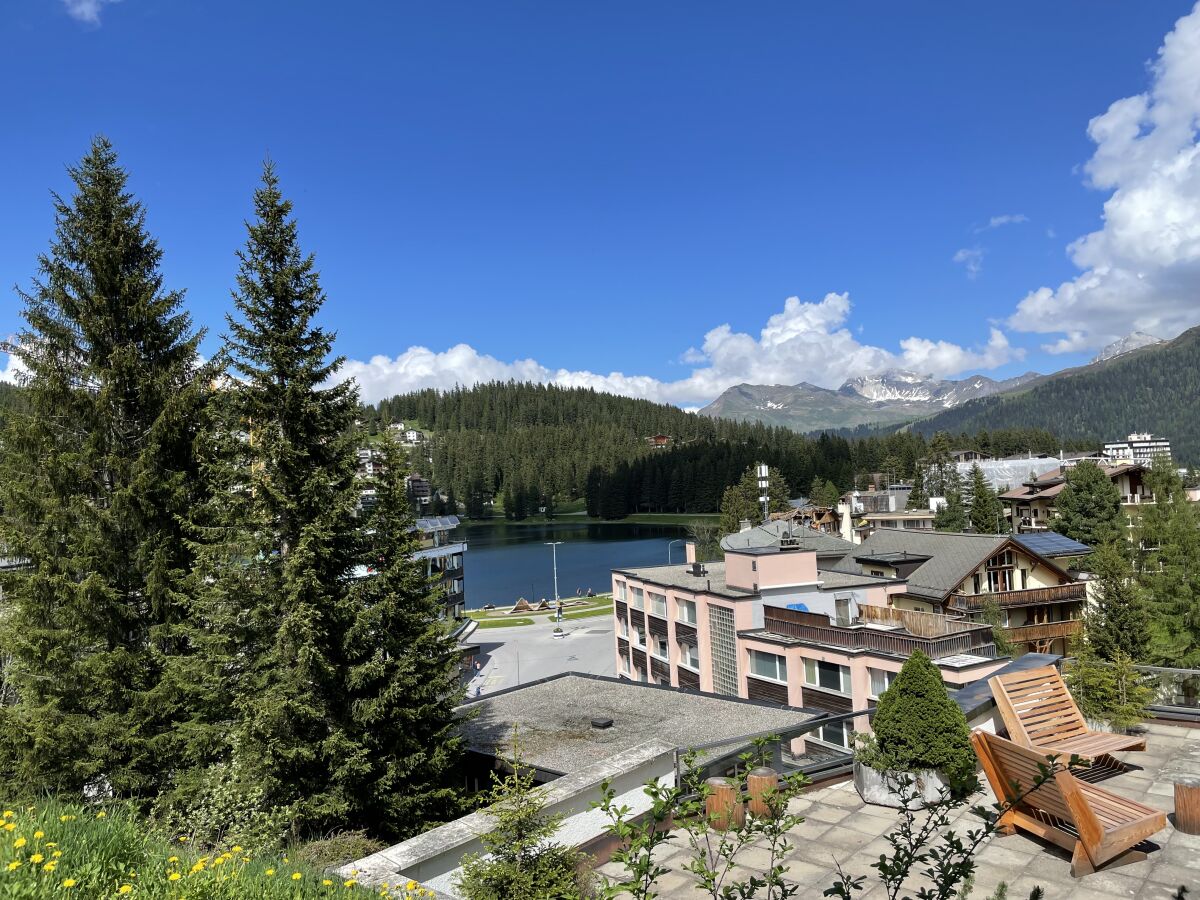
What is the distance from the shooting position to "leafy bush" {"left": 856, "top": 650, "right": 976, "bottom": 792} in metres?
7.66

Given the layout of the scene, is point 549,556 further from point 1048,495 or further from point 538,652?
point 1048,495

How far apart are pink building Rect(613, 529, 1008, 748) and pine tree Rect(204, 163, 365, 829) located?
13.1 m

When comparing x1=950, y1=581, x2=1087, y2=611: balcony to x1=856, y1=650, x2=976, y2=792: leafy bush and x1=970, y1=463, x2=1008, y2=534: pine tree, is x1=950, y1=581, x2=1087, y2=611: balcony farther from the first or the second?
x1=970, y1=463, x2=1008, y2=534: pine tree

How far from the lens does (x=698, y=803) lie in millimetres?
3562

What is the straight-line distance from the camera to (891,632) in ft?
80.2

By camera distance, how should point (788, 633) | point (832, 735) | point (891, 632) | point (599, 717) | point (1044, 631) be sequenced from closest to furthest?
point (599, 717), point (832, 735), point (891, 632), point (788, 633), point (1044, 631)

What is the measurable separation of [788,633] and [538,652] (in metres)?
27.9

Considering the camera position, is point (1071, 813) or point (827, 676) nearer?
point (1071, 813)

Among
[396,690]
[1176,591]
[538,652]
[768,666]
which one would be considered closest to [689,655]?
[768,666]

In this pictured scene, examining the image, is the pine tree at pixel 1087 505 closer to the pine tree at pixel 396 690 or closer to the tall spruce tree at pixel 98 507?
the pine tree at pixel 396 690

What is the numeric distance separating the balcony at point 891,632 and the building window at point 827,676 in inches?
29.3

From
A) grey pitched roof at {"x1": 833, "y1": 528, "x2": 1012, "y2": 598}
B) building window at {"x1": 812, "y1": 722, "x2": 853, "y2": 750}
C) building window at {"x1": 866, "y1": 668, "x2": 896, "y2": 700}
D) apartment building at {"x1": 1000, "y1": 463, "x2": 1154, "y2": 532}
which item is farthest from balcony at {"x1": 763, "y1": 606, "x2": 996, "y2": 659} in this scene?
apartment building at {"x1": 1000, "y1": 463, "x2": 1154, "y2": 532}

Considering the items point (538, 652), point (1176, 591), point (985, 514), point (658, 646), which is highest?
point (985, 514)

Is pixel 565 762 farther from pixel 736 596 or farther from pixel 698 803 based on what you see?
pixel 736 596
